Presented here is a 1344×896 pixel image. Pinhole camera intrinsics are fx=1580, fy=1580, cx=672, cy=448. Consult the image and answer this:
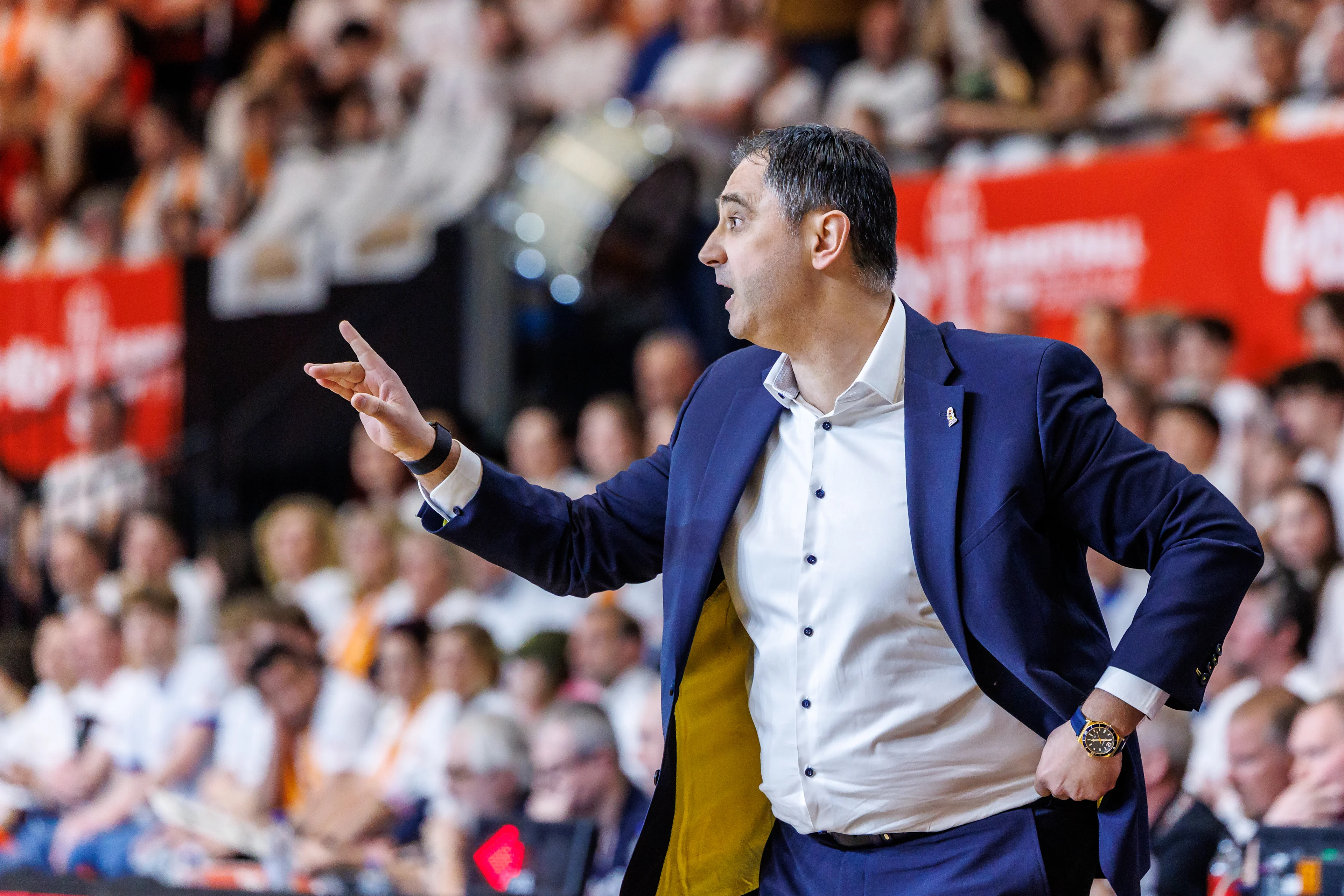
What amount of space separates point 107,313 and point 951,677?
872cm

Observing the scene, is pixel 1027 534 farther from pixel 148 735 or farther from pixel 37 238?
pixel 37 238

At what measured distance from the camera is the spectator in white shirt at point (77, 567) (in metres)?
8.07

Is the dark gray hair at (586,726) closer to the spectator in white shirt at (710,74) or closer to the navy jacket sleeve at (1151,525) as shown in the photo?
the navy jacket sleeve at (1151,525)

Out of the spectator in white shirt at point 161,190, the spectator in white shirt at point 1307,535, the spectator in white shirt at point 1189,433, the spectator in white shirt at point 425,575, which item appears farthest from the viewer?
the spectator in white shirt at point 161,190

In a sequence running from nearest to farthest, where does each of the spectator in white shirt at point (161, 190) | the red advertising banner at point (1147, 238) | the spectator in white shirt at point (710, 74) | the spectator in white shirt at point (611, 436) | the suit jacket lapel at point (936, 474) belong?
1. the suit jacket lapel at point (936, 474)
2. the red advertising banner at point (1147, 238)
3. the spectator in white shirt at point (611, 436)
4. the spectator in white shirt at point (710, 74)
5. the spectator in white shirt at point (161, 190)

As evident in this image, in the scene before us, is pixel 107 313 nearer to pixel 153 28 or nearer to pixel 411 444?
pixel 153 28

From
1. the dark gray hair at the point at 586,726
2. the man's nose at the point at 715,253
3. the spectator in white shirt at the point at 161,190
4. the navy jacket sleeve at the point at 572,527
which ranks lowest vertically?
the dark gray hair at the point at 586,726

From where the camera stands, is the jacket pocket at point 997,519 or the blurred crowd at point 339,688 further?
the blurred crowd at point 339,688

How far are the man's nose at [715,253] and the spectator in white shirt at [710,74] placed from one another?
19.2ft

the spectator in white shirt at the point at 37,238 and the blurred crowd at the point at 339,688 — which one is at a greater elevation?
the spectator in white shirt at the point at 37,238

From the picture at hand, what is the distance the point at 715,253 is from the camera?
7.23 feet

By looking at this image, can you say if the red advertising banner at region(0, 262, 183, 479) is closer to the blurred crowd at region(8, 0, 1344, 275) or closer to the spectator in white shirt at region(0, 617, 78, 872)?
the blurred crowd at region(8, 0, 1344, 275)

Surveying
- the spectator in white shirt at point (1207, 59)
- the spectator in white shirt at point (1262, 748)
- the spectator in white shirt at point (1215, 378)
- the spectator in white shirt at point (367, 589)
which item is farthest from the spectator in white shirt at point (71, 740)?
the spectator in white shirt at point (1207, 59)

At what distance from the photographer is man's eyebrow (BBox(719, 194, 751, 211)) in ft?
7.18
